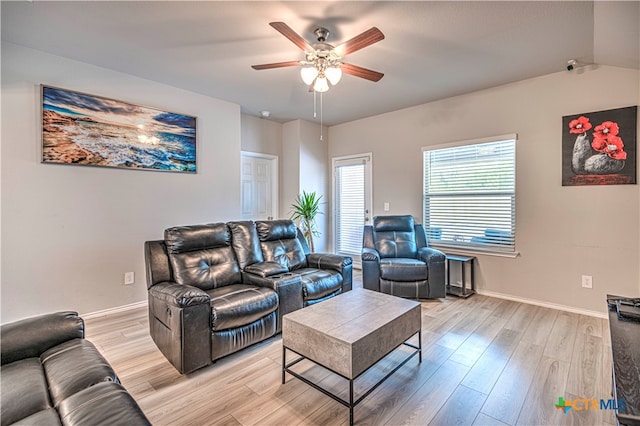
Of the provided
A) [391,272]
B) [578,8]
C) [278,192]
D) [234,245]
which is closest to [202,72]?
[234,245]

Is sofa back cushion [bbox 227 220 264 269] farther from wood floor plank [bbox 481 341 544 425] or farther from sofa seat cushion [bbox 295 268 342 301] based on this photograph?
wood floor plank [bbox 481 341 544 425]

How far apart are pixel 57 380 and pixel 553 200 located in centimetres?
442

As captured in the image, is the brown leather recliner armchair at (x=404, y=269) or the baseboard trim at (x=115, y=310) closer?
the baseboard trim at (x=115, y=310)

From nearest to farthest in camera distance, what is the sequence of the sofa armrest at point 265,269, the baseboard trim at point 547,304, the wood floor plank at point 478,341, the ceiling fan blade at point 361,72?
the wood floor plank at point 478,341, the ceiling fan blade at point 361,72, the sofa armrest at point 265,269, the baseboard trim at point 547,304

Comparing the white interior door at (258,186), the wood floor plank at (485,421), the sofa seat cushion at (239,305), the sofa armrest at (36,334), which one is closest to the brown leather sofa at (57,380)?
the sofa armrest at (36,334)

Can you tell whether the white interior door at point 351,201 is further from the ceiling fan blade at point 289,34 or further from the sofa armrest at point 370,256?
the ceiling fan blade at point 289,34

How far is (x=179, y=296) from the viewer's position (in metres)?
2.09

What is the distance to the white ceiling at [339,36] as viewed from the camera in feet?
7.25

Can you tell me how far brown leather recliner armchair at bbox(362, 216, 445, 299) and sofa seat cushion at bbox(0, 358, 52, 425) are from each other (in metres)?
3.05

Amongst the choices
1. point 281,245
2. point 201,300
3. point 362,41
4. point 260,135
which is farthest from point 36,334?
point 260,135

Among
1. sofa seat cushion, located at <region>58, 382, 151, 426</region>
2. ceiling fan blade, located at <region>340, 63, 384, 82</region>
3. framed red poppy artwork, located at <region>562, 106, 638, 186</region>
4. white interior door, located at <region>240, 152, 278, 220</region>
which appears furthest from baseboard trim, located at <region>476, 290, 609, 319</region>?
sofa seat cushion, located at <region>58, 382, 151, 426</region>

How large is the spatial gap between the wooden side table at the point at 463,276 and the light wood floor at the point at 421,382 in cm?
95

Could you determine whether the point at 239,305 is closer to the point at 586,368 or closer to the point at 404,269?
the point at 404,269

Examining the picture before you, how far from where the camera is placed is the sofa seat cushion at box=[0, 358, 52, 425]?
1063mm
